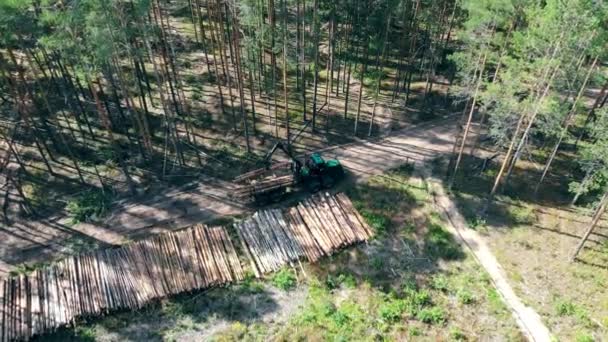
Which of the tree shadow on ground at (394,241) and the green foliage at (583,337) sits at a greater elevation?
the tree shadow on ground at (394,241)

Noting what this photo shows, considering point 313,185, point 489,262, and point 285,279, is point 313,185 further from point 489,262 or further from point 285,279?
point 489,262

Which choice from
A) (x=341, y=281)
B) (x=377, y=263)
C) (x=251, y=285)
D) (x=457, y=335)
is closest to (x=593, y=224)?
(x=457, y=335)

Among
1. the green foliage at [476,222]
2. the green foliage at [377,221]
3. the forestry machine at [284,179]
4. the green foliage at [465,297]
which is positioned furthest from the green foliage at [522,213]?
the forestry machine at [284,179]

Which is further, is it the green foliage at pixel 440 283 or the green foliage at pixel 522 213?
the green foliage at pixel 522 213

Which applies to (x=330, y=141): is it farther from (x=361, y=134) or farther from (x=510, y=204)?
(x=510, y=204)

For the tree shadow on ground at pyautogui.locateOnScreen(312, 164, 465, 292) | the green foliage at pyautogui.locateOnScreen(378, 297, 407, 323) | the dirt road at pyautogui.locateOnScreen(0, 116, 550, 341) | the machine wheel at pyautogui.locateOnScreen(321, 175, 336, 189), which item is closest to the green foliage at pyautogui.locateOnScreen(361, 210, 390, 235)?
the tree shadow on ground at pyautogui.locateOnScreen(312, 164, 465, 292)

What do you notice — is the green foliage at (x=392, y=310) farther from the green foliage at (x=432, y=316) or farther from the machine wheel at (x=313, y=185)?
the machine wheel at (x=313, y=185)

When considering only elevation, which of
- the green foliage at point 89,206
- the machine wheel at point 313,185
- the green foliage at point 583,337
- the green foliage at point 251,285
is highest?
the machine wheel at point 313,185

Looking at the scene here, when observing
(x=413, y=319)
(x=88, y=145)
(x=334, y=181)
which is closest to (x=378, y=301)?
(x=413, y=319)
